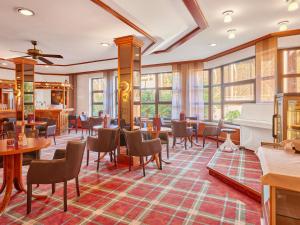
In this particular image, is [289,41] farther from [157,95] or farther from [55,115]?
[55,115]

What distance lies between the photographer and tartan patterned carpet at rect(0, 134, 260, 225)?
2359mm

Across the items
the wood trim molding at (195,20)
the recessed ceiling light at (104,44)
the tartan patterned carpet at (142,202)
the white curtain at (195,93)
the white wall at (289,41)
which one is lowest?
the tartan patterned carpet at (142,202)

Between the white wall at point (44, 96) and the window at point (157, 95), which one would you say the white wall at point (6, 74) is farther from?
the window at point (157, 95)

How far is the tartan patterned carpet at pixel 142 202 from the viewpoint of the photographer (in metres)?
2.36

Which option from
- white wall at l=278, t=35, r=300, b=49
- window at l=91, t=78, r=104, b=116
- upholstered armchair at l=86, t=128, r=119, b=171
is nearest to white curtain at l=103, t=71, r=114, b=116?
window at l=91, t=78, r=104, b=116

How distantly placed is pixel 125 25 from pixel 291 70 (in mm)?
4099

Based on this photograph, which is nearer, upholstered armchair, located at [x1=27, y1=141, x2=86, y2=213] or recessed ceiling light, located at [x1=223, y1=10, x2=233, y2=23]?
upholstered armchair, located at [x1=27, y1=141, x2=86, y2=213]

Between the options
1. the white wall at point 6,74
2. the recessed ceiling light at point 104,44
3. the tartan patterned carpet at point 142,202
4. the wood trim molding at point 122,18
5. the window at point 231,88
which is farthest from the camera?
the white wall at point 6,74

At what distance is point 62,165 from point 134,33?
328 centimetres

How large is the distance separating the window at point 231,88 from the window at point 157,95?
166 centimetres

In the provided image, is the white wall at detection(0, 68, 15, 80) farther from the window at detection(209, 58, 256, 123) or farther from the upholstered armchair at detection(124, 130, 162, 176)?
the window at detection(209, 58, 256, 123)

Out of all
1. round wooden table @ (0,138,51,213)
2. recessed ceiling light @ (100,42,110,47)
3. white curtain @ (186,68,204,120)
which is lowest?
round wooden table @ (0,138,51,213)

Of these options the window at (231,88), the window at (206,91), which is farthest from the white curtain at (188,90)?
the window at (231,88)

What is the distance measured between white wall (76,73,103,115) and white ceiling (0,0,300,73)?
184 inches
